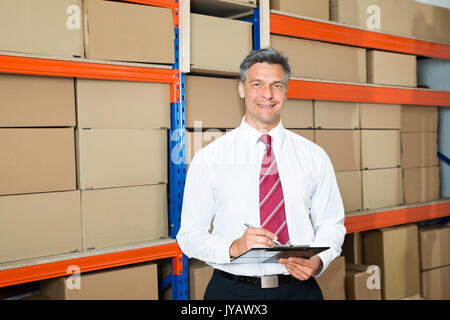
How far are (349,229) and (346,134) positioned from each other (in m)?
0.57

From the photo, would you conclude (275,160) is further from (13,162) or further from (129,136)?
(13,162)

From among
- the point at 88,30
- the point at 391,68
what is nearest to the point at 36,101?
the point at 88,30

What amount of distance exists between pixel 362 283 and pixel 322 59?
4.30ft

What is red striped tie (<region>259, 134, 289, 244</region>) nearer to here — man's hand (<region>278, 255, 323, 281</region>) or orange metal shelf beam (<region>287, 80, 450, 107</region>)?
man's hand (<region>278, 255, 323, 281</region>)

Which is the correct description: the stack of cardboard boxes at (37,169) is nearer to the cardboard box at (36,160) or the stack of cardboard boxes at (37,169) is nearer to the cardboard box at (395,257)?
the cardboard box at (36,160)

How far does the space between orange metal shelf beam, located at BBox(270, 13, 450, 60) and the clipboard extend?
4.93ft

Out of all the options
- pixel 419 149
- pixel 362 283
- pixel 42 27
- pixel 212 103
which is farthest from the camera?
pixel 419 149

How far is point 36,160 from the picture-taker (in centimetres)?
202

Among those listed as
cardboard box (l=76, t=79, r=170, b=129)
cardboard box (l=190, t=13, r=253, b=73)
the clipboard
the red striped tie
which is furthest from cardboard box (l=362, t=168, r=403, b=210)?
the clipboard

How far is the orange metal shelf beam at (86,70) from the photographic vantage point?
1919mm

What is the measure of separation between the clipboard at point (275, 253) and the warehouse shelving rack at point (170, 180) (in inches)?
31.8

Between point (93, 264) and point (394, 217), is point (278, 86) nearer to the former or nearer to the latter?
point (93, 264)

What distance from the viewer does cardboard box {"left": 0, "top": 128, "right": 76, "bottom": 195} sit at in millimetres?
1956
